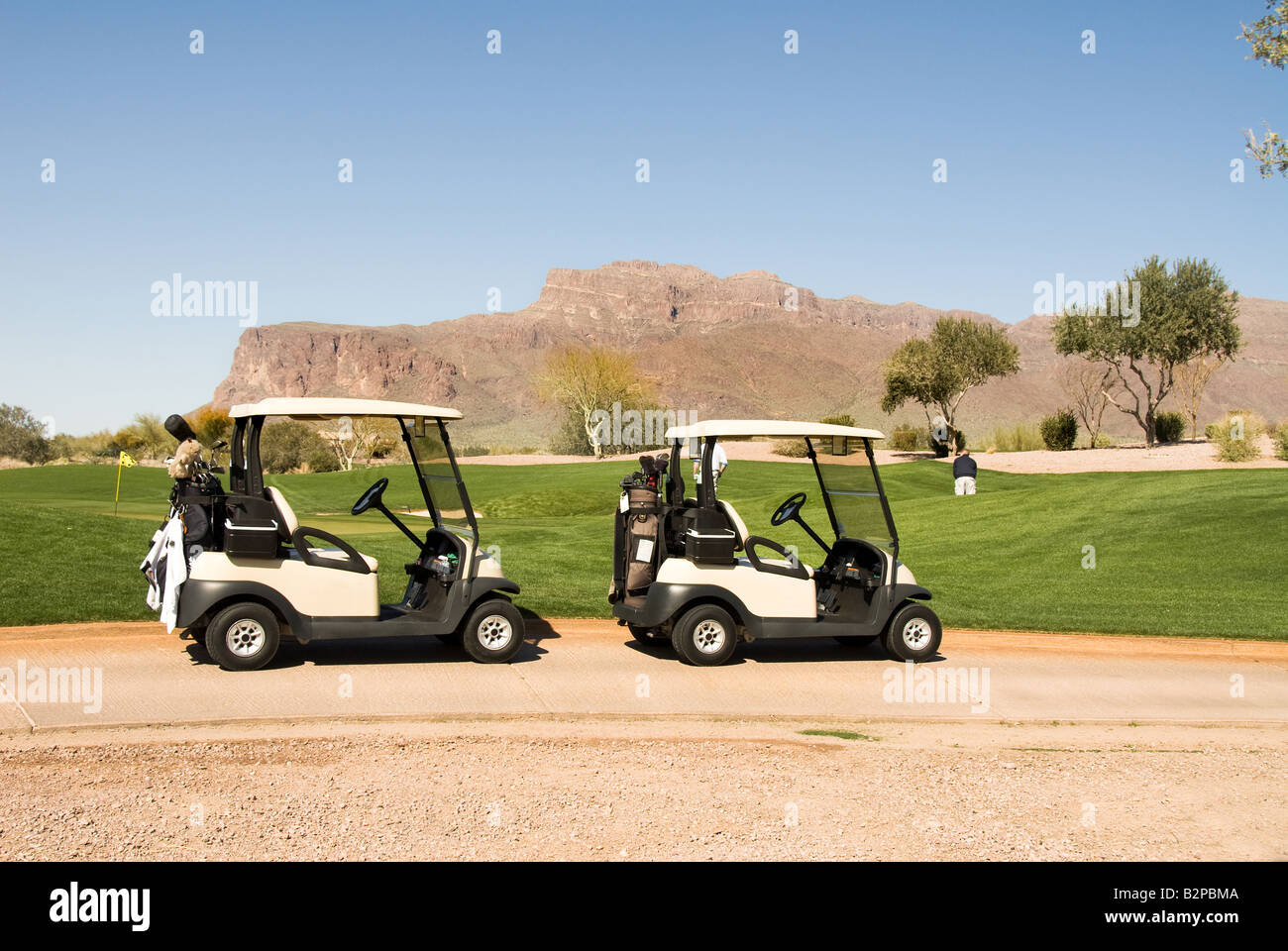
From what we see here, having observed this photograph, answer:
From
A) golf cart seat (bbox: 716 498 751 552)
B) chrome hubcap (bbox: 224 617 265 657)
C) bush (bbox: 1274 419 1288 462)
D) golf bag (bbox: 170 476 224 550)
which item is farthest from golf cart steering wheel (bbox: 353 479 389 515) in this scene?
bush (bbox: 1274 419 1288 462)

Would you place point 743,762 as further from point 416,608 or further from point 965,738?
point 416,608

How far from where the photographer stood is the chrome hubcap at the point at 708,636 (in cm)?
900

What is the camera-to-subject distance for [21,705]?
6938mm

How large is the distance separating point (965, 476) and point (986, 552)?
9.79 m

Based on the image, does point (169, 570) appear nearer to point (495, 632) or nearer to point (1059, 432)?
point (495, 632)

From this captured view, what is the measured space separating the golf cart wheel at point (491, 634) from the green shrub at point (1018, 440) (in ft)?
145

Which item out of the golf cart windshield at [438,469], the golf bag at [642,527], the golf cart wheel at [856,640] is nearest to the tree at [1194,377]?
the golf cart wheel at [856,640]

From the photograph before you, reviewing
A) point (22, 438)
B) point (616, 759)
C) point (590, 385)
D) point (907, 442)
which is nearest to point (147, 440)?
point (22, 438)

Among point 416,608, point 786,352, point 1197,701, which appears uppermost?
point 786,352

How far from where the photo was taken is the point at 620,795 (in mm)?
5605

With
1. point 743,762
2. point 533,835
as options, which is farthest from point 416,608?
point 533,835
